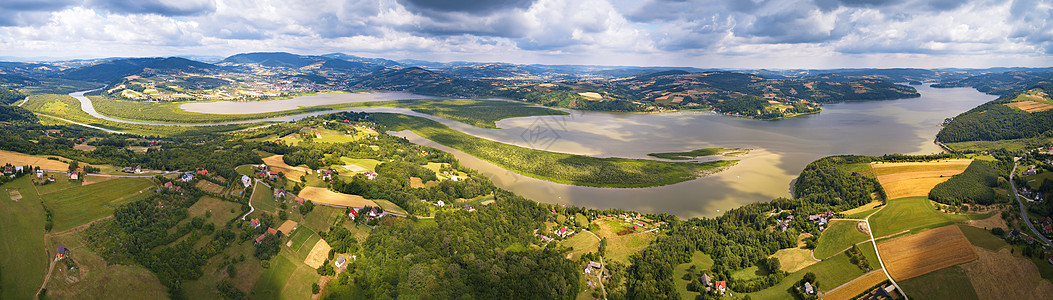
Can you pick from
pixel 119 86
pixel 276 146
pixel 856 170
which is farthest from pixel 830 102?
pixel 119 86

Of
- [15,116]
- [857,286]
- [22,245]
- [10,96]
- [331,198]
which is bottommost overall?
[857,286]

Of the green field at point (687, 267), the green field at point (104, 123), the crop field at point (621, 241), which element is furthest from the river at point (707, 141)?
the green field at point (687, 267)

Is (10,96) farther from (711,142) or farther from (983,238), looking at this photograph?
(983,238)

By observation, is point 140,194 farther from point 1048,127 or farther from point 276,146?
point 1048,127

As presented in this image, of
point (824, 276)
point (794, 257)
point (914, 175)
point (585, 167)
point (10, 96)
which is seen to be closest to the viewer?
point (824, 276)

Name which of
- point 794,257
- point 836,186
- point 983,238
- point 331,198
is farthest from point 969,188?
point 331,198

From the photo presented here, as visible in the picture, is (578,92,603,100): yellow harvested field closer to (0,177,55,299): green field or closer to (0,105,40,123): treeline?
(0,177,55,299): green field

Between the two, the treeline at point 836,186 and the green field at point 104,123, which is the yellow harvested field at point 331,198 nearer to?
the treeline at point 836,186
